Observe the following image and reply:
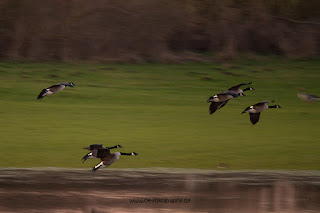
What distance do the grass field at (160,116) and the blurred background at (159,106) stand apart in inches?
1.0

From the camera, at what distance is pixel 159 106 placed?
Answer: 49.4ft

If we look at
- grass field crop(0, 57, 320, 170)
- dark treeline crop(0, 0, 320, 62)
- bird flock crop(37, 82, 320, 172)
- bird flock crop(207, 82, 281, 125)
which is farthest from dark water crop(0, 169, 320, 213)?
dark treeline crop(0, 0, 320, 62)

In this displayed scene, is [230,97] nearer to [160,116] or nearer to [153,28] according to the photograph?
[160,116]

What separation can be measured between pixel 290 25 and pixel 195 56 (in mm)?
3694

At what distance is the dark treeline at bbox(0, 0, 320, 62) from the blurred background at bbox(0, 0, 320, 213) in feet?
0.11

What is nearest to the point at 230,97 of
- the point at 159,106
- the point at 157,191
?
the point at 157,191

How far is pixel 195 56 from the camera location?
2095 cm

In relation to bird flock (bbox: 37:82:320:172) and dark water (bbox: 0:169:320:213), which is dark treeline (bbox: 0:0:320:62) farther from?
dark water (bbox: 0:169:320:213)

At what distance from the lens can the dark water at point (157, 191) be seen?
6980 millimetres

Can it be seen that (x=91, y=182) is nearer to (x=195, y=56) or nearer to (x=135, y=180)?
(x=135, y=180)

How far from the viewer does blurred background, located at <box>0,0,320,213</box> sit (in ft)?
25.4

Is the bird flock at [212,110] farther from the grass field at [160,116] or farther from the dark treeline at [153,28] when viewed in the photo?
the dark treeline at [153,28]

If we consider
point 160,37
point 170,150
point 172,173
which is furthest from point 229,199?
point 160,37

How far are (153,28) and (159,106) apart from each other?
744 centimetres
